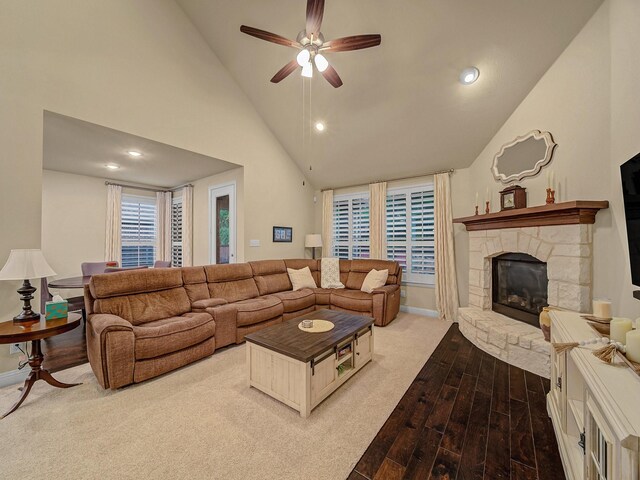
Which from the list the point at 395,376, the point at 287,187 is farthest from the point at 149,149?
the point at 395,376

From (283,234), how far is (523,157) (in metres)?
3.98

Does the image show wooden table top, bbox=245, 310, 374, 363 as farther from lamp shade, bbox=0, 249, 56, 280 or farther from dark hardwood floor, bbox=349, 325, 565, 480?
lamp shade, bbox=0, 249, 56, 280

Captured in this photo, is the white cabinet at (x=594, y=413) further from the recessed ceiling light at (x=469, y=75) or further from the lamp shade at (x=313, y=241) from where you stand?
the lamp shade at (x=313, y=241)

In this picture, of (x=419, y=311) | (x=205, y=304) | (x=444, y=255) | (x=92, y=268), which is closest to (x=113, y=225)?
(x=92, y=268)

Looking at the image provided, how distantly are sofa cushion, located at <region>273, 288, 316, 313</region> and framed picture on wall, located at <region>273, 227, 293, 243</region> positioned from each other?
123 centimetres

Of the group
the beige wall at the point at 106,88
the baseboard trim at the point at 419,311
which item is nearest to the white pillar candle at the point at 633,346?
the baseboard trim at the point at 419,311

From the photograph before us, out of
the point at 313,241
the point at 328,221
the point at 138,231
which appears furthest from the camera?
the point at 328,221

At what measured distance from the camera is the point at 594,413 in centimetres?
104

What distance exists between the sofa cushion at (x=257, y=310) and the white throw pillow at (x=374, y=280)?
1.49m

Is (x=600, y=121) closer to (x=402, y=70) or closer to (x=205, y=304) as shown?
(x=402, y=70)

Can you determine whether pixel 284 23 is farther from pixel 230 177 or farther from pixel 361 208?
pixel 361 208

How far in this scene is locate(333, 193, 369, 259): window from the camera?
17.8 feet

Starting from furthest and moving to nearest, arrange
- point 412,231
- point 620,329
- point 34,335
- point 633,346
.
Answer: point 412,231, point 34,335, point 620,329, point 633,346

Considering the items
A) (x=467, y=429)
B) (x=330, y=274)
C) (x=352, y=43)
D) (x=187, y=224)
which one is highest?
(x=352, y=43)
